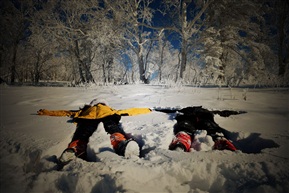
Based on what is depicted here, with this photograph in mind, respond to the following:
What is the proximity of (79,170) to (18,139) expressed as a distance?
1.08 metres

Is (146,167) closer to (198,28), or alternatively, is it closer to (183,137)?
(183,137)

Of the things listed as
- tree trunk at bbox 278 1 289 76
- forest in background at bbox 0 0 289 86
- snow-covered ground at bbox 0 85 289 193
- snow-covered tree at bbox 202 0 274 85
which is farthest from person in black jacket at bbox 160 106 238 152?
tree trunk at bbox 278 1 289 76

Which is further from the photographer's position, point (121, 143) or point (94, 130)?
point (94, 130)

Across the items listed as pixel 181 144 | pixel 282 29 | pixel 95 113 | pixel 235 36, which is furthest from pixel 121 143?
pixel 282 29

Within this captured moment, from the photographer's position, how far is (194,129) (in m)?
2.37

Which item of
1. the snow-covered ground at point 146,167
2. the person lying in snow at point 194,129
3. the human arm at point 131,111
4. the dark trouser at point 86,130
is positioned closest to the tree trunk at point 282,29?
the person lying in snow at point 194,129

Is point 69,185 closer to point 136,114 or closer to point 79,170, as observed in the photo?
point 79,170

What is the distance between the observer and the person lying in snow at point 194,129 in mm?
1875

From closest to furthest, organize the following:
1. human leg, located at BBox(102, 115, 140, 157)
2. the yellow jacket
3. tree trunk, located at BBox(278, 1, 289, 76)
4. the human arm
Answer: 1. human leg, located at BBox(102, 115, 140, 157)
2. the yellow jacket
3. the human arm
4. tree trunk, located at BBox(278, 1, 289, 76)

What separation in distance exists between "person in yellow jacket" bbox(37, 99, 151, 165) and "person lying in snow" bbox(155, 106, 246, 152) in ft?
1.79

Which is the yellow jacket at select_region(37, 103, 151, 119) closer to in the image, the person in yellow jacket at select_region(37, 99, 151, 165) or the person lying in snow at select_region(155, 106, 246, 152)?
the person in yellow jacket at select_region(37, 99, 151, 165)

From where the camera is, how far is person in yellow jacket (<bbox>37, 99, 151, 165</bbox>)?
5.40 feet

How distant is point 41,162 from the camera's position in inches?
59.7

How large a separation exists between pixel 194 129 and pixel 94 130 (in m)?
1.41
